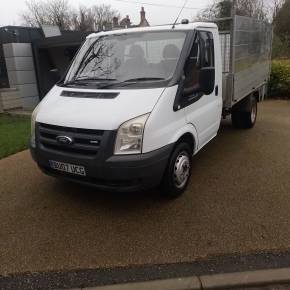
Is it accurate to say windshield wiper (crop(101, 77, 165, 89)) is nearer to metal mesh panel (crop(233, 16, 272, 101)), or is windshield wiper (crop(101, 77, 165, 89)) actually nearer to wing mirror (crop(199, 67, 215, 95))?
wing mirror (crop(199, 67, 215, 95))

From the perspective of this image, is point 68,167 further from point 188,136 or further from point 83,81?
point 188,136

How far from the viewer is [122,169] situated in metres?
3.62

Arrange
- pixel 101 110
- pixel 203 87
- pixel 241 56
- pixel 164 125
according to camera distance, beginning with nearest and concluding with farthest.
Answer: pixel 101 110 < pixel 164 125 < pixel 203 87 < pixel 241 56

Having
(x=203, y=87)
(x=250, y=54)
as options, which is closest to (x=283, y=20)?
(x=250, y=54)

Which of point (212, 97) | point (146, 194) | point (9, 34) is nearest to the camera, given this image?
point (146, 194)

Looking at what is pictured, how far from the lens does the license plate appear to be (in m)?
3.80

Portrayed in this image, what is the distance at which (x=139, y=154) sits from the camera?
366 cm

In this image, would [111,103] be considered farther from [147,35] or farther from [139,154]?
[147,35]

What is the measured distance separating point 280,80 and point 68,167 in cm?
1117

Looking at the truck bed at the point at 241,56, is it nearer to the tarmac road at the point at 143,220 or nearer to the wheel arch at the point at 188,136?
the tarmac road at the point at 143,220

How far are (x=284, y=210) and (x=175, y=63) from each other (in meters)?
2.21

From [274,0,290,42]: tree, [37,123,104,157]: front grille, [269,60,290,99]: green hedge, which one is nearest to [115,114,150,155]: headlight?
[37,123,104,157]: front grille

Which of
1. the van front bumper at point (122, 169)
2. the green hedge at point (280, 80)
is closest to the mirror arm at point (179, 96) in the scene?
the van front bumper at point (122, 169)

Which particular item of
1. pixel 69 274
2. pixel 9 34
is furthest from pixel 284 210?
pixel 9 34
